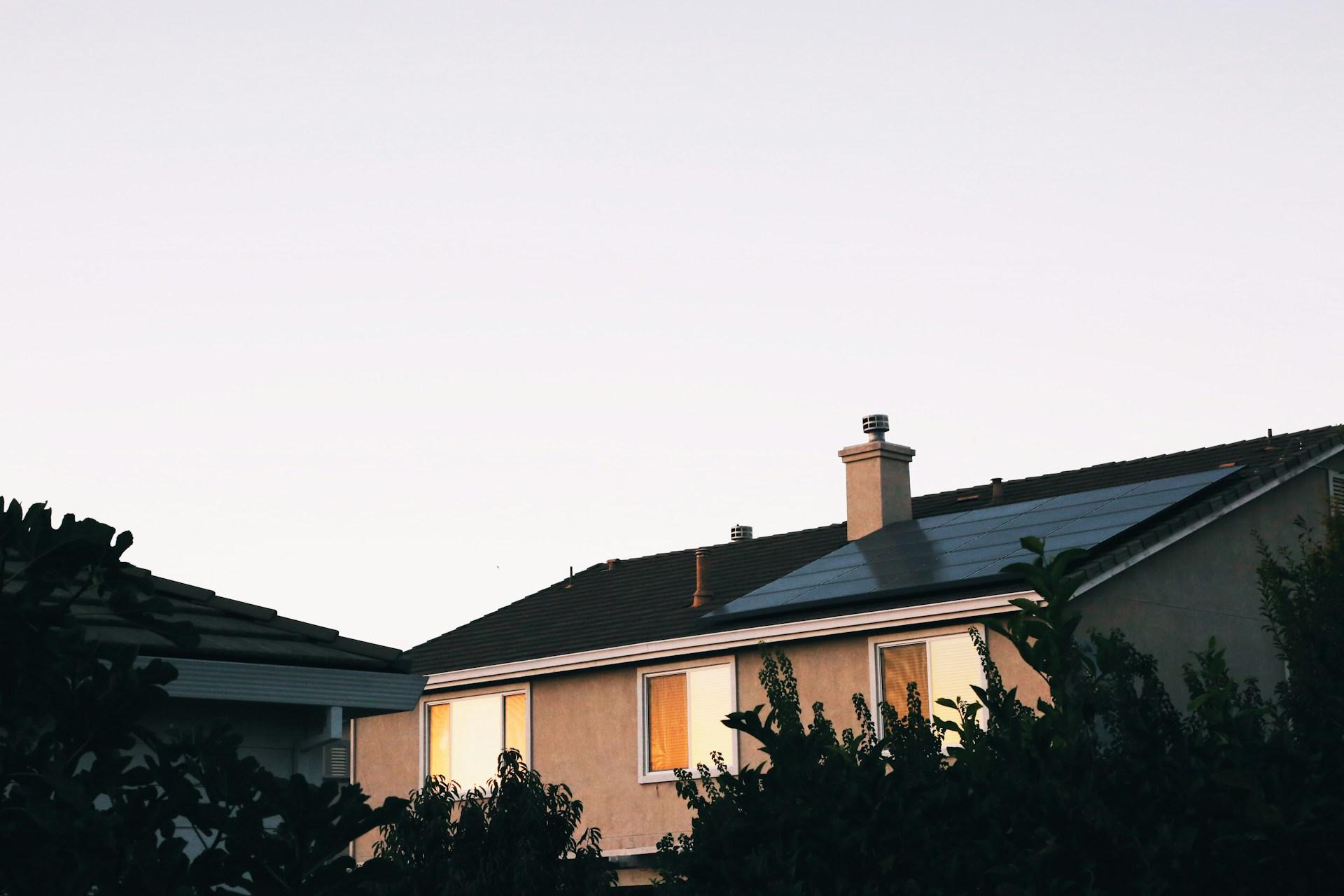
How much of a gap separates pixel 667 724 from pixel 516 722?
11.5ft

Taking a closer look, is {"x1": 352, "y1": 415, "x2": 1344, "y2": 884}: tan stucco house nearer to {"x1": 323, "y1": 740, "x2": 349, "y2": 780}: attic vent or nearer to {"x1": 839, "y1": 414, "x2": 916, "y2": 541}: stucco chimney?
{"x1": 839, "y1": 414, "x2": 916, "y2": 541}: stucco chimney

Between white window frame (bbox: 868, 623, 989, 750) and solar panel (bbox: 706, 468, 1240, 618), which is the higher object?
solar panel (bbox: 706, 468, 1240, 618)

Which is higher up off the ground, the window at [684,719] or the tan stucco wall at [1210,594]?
the tan stucco wall at [1210,594]

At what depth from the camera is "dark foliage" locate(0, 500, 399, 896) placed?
4.40 metres

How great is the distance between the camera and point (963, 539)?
2622 centimetres

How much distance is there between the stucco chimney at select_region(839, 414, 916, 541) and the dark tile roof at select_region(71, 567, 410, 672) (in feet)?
58.0

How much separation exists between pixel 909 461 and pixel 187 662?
20.8 meters

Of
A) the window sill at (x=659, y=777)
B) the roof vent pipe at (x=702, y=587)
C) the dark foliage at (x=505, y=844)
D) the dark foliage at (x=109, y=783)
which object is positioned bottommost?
the dark foliage at (x=505, y=844)

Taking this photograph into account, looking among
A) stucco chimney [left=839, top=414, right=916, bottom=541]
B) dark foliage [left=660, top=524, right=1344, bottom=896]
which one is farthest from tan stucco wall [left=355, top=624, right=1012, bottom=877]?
dark foliage [left=660, top=524, right=1344, bottom=896]

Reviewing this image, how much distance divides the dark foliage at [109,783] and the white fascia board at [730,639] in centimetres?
1744

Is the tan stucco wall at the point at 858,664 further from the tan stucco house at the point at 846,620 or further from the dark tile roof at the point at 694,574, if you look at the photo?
the dark tile roof at the point at 694,574

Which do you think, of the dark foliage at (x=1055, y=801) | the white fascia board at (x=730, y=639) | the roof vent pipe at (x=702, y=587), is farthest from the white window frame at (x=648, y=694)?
the dark foliage at (x=1055, y=801)

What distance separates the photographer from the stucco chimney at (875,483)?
29344mm

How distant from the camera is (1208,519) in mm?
24328
